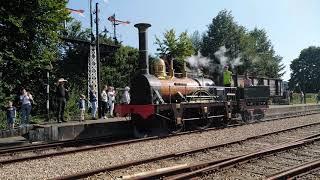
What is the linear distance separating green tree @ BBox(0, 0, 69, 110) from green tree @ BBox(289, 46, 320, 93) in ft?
234

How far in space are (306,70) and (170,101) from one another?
81.3 m

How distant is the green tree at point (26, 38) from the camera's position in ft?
67.7

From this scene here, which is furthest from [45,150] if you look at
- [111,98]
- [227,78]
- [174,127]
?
[227,78]

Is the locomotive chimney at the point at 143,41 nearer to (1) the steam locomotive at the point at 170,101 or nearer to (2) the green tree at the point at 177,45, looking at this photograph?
(1) the steam locomotive at the point at 170,101

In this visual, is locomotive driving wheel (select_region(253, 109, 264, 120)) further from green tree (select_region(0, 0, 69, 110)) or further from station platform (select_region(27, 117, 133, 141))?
green tree (select_region(0, 0, 69, 110))

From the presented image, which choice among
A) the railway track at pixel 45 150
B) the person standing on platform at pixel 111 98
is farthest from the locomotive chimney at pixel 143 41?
the person standing on platform at pixel 111 98

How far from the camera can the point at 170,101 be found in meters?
15.6

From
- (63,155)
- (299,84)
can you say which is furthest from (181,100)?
(299,84)

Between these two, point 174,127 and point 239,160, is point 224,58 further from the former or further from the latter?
point 239,160

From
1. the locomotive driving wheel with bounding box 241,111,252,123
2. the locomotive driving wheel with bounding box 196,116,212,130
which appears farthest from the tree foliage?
the locomotive driving wheel with bounding box 196,116,212,130

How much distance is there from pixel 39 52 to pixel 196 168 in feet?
50.8

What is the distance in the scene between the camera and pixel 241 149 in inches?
456

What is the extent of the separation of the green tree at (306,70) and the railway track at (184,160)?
2992 inches

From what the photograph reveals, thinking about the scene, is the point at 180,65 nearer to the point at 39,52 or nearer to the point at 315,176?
the point at 39,52
